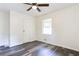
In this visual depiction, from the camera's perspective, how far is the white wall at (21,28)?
4904 mm

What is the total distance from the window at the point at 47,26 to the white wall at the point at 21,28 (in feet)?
3.46

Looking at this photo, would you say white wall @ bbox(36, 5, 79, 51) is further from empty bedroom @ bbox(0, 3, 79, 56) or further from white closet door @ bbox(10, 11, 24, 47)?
white closet door @ bbox(10, 11, 24, 47)

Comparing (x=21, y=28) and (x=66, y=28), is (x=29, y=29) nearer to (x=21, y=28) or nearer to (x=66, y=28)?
(x=21, y=28)

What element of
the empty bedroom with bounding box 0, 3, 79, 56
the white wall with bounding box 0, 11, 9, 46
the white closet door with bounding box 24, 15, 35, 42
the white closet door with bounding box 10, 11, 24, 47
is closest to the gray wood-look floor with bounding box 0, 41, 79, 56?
the empty bedroom with bounding box 0, 3, 79, 56

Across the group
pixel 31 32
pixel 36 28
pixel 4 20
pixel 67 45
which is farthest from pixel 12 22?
pixel 67 45

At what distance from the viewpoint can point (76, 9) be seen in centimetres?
385

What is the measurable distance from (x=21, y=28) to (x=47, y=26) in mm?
1937

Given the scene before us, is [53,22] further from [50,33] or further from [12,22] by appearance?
[12,22]

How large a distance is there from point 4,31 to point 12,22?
935mm

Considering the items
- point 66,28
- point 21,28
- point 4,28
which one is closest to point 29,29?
point 21,28

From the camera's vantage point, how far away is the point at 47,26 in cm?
582

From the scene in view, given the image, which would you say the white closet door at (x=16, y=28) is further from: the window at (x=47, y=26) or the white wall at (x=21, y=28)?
the window at (x=47, y=26)

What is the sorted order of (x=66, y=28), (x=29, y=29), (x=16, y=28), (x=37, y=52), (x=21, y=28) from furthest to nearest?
(x=29, y=29) < (x=21, y=28) < (x=16, y=28) < (x=66, y=28) < (x=37, y=52)

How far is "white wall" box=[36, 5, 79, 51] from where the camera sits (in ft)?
12.8
